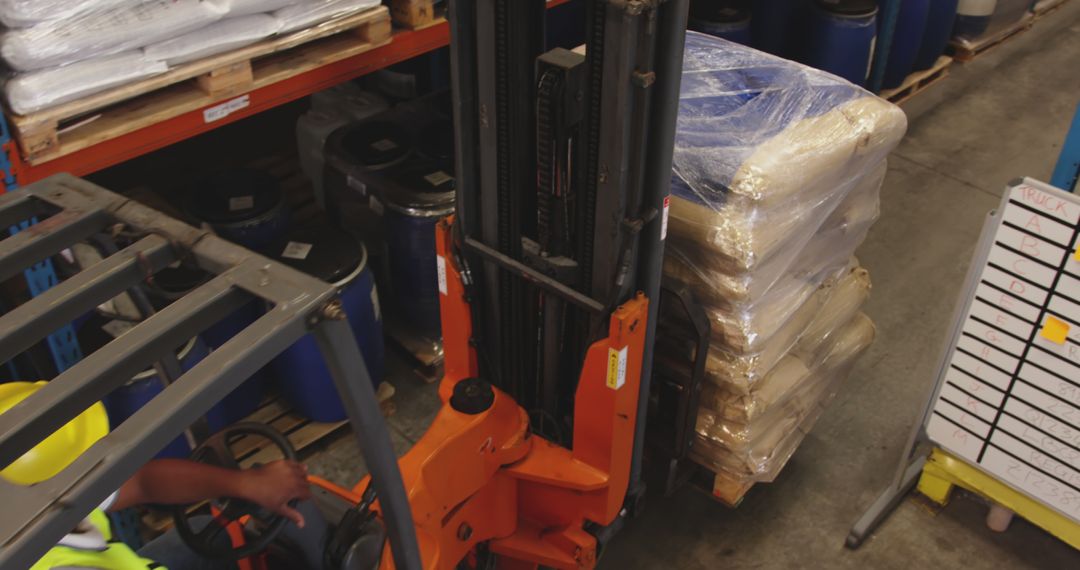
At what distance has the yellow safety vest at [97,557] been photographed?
181 centimetres

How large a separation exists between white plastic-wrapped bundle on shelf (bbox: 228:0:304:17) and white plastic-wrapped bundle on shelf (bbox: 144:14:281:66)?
33mm

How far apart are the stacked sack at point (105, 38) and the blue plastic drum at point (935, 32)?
17.2ft

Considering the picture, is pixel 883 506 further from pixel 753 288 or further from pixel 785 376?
pixel 753 288

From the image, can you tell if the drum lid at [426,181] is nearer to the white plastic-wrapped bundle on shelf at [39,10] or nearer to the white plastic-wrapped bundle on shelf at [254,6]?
the white plastic-wrapped bundle on shelf at [254,6]

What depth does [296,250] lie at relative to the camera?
3.96m

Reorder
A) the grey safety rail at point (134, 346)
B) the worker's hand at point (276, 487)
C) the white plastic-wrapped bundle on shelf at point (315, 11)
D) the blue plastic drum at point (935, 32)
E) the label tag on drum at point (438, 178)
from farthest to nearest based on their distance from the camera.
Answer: the blue plastic drum at point (935, 32), the label tag on drum at point (438, 178), the white plastic-wrapped bundle on shelf at point (315, 11), the worker's hand at point (276, 487), the grey safety rail at point (134, 346)

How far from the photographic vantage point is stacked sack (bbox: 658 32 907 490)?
9.70ft

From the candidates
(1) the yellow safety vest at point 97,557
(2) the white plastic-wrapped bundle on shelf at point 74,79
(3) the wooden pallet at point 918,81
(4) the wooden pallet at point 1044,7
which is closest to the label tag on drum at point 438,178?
(2) the white plastic-wrapped bundle on shelf at point 74,79

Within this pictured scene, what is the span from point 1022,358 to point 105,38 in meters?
3.31

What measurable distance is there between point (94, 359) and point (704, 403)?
2312 millimetres

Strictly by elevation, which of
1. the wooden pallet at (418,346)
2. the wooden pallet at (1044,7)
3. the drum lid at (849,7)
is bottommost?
the wooden pallet at (418,346)

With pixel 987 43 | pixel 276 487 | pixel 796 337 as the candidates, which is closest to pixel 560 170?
pixel 276 487

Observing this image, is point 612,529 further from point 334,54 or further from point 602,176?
point 334,54

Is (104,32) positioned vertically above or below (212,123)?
above
